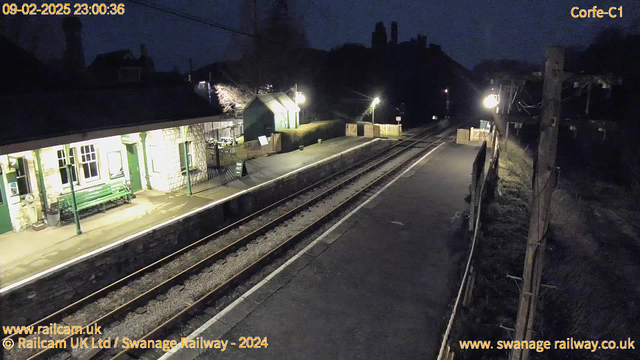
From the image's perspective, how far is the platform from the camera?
285 inches

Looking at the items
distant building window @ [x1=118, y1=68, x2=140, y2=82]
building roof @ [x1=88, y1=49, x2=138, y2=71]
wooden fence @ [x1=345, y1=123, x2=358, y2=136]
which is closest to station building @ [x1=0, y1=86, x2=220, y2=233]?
distant building window @ [x1=118, y1=68, x2=140, y2=82]

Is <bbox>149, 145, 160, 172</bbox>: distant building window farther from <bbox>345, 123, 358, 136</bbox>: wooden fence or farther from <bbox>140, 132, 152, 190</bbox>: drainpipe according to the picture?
<bbox>345, 123, 358, 136</bbox>: wooden fence

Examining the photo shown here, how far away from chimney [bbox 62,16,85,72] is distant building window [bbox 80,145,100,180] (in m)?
12.0

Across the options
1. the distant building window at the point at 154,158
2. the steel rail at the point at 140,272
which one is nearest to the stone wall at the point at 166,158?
the distant building window at the point at 154,158

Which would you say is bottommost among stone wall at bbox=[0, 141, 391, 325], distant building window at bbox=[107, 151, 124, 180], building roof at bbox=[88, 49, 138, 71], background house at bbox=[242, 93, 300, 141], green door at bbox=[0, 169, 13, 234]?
stone wall at bbox=[0, 141, 391, 325]

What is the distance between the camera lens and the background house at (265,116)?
91.8ft

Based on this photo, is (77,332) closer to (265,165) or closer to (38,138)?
(38,138)

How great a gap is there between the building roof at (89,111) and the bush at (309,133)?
9274 mm

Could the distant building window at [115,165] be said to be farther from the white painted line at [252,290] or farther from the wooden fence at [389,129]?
the wooden fence at [389,129]

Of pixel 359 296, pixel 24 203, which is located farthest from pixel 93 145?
pixel 359 296

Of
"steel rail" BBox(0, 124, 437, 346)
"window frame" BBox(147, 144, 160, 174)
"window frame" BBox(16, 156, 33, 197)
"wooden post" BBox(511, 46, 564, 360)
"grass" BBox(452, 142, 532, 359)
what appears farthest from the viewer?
"window frame" BBox(147, 144, 160, 174)

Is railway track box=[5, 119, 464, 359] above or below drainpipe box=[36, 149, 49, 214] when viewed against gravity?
below

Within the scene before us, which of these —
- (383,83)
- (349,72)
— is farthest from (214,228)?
(383,83)

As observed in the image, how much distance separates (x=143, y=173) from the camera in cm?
1587
